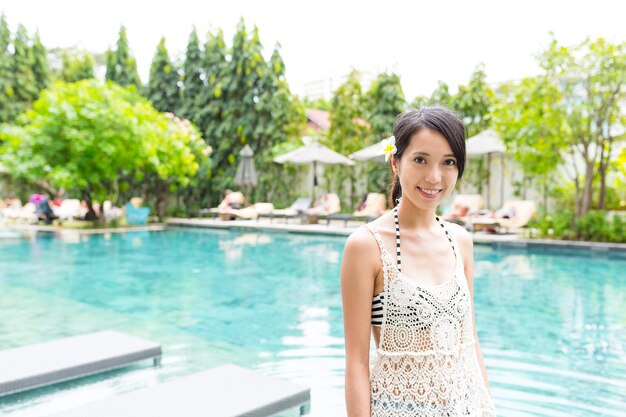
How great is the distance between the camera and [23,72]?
27797 mm

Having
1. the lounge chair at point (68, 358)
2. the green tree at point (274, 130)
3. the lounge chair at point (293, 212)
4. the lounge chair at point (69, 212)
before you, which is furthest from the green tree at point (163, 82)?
the lounge chair at point (68, 358)

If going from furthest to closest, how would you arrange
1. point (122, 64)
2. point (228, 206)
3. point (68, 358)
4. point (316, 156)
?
point (122, 64)
point (228, 206)
point (316, 156)
point (68, 358)

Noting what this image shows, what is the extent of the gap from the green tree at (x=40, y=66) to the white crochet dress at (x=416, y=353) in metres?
30.7

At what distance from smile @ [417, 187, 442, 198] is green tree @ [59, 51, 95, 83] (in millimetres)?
30590

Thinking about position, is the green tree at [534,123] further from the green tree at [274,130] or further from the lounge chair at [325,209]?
the green tree at [274,130]

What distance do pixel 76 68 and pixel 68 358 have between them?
28.7 meters

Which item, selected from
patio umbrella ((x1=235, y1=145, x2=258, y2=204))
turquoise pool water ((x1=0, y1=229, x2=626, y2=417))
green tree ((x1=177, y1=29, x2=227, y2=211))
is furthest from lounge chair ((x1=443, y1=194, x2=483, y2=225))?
green tree ((x1=177, y1=29, x2=227, y2=211))

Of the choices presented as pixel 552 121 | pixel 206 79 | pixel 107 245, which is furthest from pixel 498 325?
pixel 206 79

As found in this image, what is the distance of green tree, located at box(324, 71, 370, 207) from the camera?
2002cm

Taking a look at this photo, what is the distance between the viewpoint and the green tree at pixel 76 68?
29.5 m

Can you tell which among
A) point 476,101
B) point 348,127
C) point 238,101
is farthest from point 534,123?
point 238,101

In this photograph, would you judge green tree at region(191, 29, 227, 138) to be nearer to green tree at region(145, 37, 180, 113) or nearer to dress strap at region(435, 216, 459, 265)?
green tree at region(145, 37, 180, 113)

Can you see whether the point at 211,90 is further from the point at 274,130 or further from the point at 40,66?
the point at 40,66

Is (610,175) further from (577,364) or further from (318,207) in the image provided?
(577,364)
